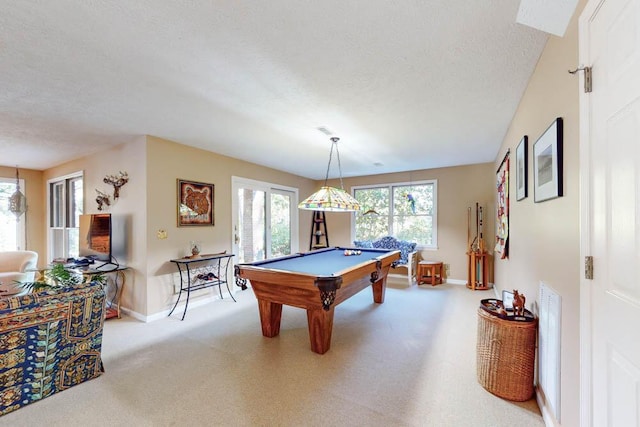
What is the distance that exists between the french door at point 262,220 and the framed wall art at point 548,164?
4207 mm

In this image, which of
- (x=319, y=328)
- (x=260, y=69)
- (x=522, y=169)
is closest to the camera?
(x=260, y=69)

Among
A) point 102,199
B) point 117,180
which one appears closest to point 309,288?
point 117,180

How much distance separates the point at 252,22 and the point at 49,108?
2.54 metres

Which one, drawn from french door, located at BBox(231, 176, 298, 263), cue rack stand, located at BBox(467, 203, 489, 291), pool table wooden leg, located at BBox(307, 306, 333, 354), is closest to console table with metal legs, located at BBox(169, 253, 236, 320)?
french door, located at BBox(231, 176, 298, 263)

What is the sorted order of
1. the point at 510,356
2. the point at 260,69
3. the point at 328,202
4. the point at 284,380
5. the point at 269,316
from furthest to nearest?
the point at 328,202 < the point at 269,316 < the point at 284,380 < the point at 260,69 < the point at 510,356

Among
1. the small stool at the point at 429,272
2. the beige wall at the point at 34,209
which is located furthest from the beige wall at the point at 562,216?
the beige wall at the point at 34,209

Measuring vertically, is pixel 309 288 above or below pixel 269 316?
above

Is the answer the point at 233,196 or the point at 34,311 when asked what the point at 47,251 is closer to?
the point at 233,196

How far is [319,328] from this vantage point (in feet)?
8.71

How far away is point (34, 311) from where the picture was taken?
200cm

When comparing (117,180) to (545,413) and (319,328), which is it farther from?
(545,413)

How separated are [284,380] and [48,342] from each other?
5.85ft

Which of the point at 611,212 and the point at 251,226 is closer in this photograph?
the point at 611,212

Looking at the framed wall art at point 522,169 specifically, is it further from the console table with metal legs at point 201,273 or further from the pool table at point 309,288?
the console table with metal legs at point 201,273
